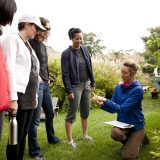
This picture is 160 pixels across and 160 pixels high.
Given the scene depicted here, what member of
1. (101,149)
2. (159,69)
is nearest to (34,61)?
(159,69)

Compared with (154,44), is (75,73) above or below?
below

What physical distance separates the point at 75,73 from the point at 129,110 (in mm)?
1191

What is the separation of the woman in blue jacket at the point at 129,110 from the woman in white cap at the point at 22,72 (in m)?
1.10

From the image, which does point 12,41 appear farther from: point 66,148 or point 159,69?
point 66,148

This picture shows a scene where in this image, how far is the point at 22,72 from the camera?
4.05 meters

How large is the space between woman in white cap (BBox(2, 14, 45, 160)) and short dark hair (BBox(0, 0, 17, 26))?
25.6 inches

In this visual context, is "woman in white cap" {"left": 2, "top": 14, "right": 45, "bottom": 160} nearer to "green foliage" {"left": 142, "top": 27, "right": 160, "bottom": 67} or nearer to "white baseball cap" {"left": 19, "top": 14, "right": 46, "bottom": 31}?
"white baseball cap" {"left": 19, "top": 14, "right": 46, "bottom": 31}

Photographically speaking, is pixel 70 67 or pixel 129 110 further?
pixel 70 67

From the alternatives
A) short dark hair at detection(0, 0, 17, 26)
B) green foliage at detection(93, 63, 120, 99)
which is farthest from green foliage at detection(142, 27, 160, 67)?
green foliage at detection(93, 63, 120, 99)

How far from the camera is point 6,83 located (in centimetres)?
319

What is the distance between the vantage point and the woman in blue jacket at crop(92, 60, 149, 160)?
511 cm

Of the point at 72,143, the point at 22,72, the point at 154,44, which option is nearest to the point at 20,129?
the point at 22,72

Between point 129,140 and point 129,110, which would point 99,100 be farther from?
point 129,140

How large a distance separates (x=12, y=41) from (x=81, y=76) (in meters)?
2.22
